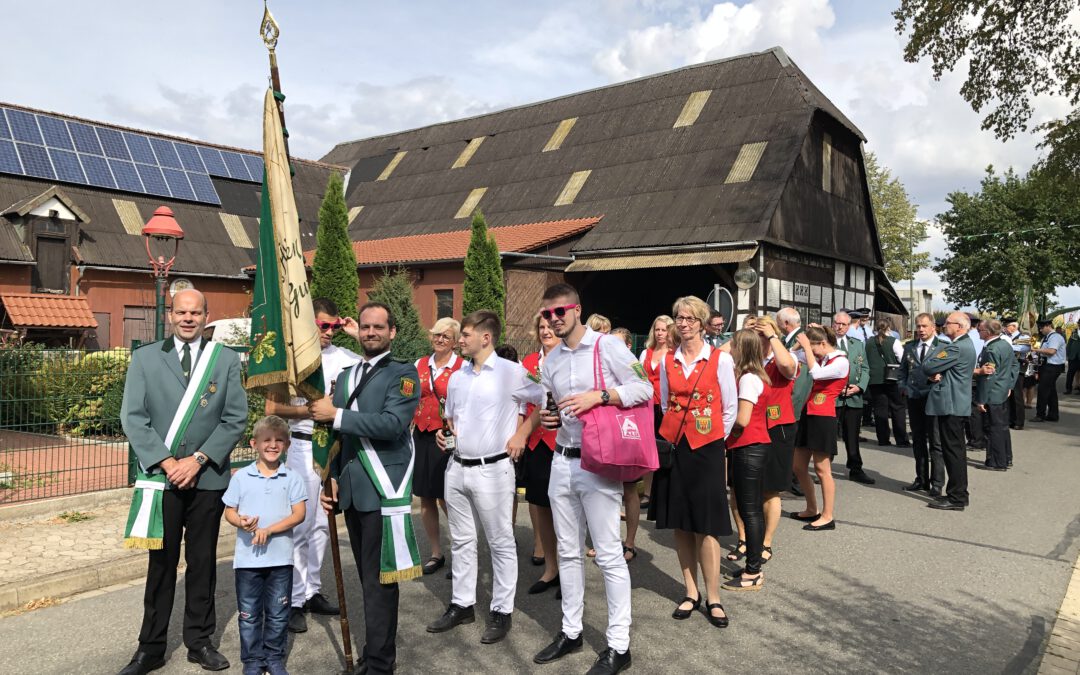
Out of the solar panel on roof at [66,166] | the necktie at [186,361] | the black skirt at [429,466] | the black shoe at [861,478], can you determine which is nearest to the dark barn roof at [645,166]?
the solar panel on roof at [66,166]

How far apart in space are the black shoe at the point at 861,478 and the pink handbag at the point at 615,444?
6.64 m

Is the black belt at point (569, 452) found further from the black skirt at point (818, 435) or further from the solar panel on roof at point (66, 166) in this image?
the solar panel on roof at point (66, 166)

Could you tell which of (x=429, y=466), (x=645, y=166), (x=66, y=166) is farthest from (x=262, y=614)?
(x=66, y=166)

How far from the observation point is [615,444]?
167 inches

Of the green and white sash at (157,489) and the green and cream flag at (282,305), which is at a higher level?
the green and cream flag at (282,305)

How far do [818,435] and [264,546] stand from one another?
5.50m

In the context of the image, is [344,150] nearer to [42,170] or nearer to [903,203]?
[42,170]

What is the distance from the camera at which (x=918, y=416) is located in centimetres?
962

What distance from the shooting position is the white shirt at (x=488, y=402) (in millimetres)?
4875

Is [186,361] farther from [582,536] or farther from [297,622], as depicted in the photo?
[582,536]

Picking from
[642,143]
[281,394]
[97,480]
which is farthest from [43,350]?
[642,143]

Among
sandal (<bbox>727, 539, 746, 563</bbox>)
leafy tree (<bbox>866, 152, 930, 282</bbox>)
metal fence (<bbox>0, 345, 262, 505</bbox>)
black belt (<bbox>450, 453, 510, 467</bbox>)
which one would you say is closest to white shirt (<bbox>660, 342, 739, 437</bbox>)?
black belt (<bbox>450, 453, 510, 467</bbox>)

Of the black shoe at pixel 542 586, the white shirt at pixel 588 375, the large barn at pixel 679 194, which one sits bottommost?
→ the black shoe at pixel 542 586

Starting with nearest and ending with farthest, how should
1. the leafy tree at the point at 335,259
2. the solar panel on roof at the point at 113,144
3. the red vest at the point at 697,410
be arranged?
1. the red vest at the point at 697,410
2. the leafy tree at the point at 335,259
3. the solar panel on roof at the point at 113,144
